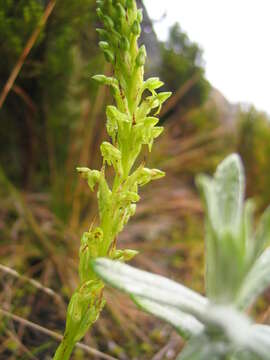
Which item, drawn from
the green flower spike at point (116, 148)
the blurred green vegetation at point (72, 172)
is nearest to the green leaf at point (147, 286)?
the green flower spike at point (116, 148)

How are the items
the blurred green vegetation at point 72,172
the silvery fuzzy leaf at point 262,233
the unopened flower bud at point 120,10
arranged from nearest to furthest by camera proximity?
the silvery fuzzy leaf at point 262,233, the unopened flower bud at point 120,10, the blurred green vegetation at point 72,172

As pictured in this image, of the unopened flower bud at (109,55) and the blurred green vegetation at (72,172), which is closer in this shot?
the unopened flower bud at (109,55)

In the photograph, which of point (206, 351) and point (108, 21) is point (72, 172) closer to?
point (108, 21)

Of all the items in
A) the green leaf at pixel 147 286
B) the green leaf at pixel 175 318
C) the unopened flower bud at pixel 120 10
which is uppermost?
the unopened flower bud at pixel 120 10

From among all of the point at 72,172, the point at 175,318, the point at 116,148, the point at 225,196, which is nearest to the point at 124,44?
the point at 116,148

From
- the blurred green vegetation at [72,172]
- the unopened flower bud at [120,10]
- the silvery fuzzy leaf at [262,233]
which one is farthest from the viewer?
the blurred green vegetation at [72,172]

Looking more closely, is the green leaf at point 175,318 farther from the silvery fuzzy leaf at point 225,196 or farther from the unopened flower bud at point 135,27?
the unopened flower bud at point 135,27
